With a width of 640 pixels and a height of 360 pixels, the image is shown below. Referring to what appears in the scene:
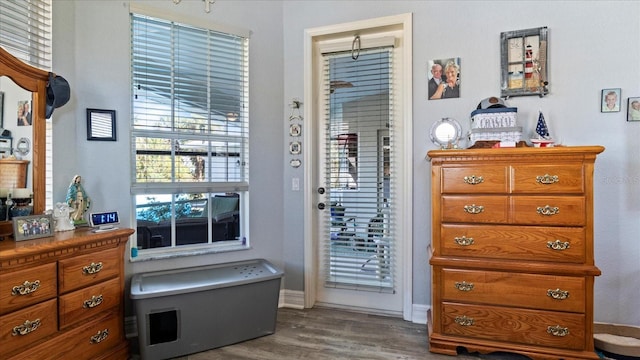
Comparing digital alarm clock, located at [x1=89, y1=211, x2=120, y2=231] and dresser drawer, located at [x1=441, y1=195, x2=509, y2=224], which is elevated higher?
dresser drawer, located at [x1=441, y1=195, x2=509, y2=224]

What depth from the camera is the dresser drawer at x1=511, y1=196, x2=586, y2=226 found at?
74.7 inches

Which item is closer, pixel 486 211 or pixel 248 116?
pixel 486 211

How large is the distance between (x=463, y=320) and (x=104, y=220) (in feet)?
8.05

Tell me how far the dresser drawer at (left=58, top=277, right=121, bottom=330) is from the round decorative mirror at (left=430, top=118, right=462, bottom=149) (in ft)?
8.02

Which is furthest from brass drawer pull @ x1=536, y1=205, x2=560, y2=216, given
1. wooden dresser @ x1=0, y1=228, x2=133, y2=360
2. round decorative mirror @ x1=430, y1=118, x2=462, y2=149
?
wooden dresser @ x1=0, y1=228, x2=133, y2=360

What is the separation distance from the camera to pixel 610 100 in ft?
7.27

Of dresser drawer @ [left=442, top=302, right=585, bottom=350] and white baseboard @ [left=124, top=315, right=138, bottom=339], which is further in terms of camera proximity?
white baseboard @ [left=124, top=315, right=138, bottom=339]

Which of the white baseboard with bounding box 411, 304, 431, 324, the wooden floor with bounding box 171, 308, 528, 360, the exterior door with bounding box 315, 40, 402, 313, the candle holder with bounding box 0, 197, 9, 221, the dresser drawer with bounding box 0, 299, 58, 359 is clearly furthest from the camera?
the exterior door with bounding box 315, 40, 402, 313

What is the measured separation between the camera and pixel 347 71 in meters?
2.90

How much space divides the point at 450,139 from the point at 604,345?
1624mm

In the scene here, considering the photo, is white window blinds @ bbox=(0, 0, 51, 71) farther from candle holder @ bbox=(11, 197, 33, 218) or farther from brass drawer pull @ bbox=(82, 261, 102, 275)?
brass drawer pull @ bbox=(82, 261, 102, 275)

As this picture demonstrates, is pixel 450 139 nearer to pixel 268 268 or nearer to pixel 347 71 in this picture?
pixel 347 71

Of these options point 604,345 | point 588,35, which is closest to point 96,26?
point 588,35

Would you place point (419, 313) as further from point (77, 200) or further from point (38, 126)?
point (38, 126)
